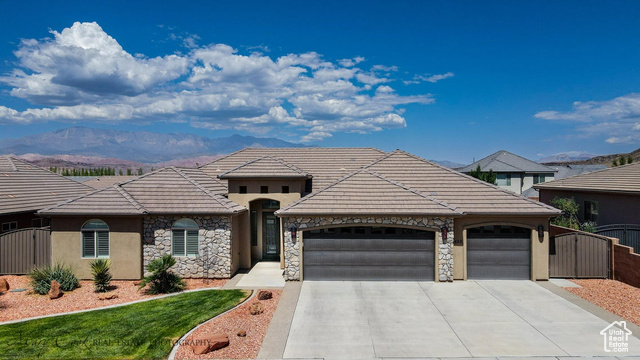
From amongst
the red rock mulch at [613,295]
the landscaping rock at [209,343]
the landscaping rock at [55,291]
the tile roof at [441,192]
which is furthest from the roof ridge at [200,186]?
the red rock mulch at [613,295]

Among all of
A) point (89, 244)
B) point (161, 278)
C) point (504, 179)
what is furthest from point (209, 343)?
point (504, 179)

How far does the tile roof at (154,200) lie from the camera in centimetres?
1452

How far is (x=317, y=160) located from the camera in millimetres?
21234

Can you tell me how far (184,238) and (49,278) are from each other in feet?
15.3

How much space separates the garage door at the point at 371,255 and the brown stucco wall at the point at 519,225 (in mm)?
1036

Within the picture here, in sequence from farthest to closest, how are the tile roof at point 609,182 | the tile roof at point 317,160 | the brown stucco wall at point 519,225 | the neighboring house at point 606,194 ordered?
the tile roof at point 317,160
the tile roof at point 609,182
the neighboring house at point 606,194
the brown stucco wall at point 519,225

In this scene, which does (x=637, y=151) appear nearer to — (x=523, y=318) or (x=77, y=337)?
(x=523, y=318)

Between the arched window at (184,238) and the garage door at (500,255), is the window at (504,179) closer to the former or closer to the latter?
the garage door at (500,255)

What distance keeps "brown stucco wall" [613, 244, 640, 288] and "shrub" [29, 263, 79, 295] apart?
19.9 meters

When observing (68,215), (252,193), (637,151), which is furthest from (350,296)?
(637,151)

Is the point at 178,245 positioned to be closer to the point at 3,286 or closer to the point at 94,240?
the point at 94,240

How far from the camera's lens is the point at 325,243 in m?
14.5

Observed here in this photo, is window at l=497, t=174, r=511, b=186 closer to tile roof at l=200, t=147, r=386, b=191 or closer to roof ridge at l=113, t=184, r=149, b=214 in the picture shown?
tile roof at l=200, t=147, r=386, b=191

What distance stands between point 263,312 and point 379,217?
5558mm
